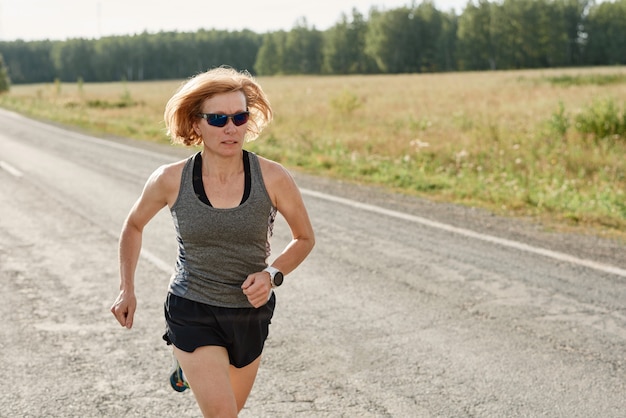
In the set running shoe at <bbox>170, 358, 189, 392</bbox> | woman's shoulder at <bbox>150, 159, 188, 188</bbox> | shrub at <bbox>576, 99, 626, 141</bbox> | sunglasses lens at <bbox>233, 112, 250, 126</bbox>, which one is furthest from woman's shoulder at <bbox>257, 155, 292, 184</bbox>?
shrub at <bbox>576, 99, 626, 141</bbox>

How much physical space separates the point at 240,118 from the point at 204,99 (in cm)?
15

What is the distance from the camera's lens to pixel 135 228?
303 centimetres

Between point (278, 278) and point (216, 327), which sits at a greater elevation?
point (278, 278)

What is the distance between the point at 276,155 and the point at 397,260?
9260 millimetres

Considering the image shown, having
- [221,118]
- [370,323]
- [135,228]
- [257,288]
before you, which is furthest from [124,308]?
[370,323]

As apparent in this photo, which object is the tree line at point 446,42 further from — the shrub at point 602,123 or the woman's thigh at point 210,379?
the woman's thigh at point 210,379

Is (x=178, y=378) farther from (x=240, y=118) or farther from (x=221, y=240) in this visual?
(x=240, y=118)

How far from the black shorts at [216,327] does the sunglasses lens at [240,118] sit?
0.67 metres

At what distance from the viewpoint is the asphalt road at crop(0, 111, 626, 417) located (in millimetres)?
4145

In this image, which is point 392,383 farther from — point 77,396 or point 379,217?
point 379,217

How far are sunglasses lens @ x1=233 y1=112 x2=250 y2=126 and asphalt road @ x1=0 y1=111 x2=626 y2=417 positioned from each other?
5.85ft

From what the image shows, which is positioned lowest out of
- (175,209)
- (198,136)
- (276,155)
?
(276,155)

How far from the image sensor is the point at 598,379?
4.36m

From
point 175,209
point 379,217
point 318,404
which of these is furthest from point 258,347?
point 379,217
